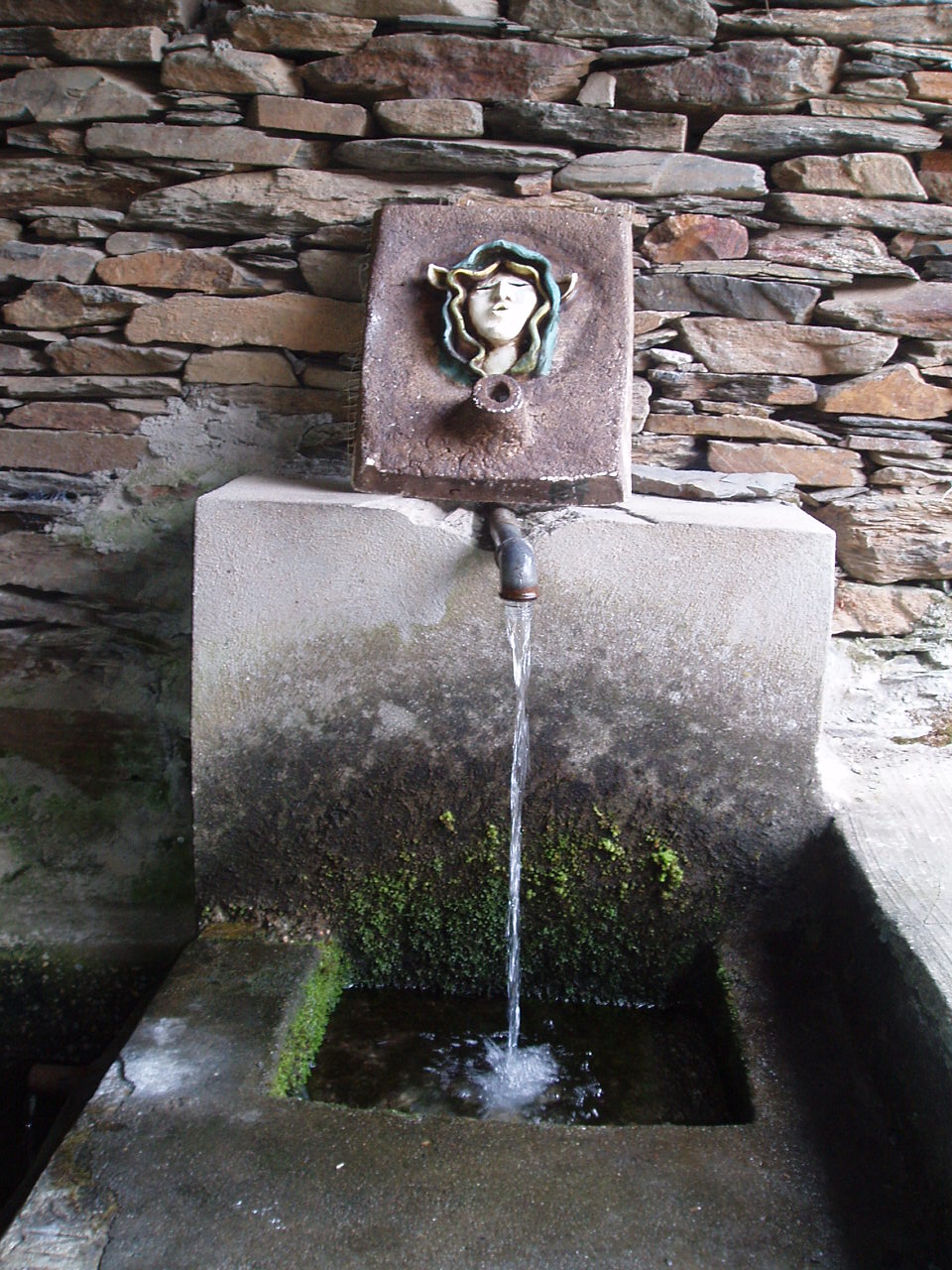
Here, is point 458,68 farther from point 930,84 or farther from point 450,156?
point 930,84

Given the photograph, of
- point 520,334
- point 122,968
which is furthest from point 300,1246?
point 520,334

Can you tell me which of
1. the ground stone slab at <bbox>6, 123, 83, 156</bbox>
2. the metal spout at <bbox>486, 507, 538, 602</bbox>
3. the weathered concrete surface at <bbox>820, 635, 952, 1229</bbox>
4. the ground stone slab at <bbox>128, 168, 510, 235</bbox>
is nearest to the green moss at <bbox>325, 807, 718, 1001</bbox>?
the weathered concrete surface at <bbox>820, 635, 952, 1229</bbox>

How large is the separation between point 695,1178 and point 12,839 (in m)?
1.74

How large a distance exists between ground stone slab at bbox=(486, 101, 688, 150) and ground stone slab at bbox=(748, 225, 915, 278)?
Answer: 0.30 meters

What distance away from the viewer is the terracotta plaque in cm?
185

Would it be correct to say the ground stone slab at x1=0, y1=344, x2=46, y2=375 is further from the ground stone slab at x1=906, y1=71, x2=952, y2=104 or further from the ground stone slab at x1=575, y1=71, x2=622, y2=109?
the ground stone slab at x1=906, y1=71, x2=952, y2=104

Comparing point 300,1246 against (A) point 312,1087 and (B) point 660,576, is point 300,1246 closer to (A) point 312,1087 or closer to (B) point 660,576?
(A) point 312,1087

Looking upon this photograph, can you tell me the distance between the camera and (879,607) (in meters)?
2.31

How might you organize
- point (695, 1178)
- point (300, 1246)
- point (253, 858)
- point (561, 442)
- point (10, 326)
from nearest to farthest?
1. point (300, 1246)
2. point (695, 1178)
3. point (561, 442)
4. point (253, 858)
5. point (10, 326)

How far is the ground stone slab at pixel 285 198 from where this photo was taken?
2100 millimetres

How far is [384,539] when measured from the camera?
6.15 ft

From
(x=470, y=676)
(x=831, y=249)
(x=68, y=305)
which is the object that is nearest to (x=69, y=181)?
(x=68, y=305)

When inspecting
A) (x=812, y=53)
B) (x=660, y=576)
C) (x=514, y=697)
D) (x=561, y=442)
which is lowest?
(x=514, y=697)

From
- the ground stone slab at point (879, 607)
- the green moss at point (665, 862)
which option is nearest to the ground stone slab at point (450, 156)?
the ground stone slab at point (879, 607)
